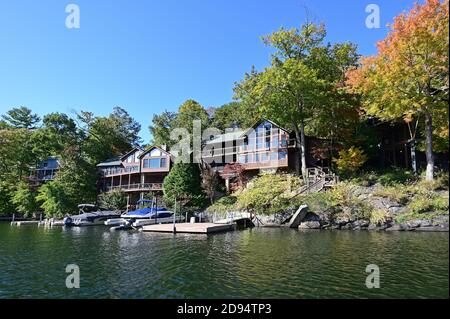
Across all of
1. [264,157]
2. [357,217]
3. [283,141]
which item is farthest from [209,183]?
[357,217]

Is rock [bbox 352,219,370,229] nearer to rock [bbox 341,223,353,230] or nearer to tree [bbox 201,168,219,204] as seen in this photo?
rock [bbox 341,223,353,230]

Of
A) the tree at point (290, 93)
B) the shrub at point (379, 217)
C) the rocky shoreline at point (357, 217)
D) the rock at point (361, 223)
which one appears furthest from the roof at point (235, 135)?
the shrub at point (379, 217)

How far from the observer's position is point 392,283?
9562 millimetres

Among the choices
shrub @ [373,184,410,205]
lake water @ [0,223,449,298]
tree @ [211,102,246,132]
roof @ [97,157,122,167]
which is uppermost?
tree @ [211,102,246,132]

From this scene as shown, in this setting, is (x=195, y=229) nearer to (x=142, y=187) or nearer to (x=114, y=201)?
(x=114, y=201)

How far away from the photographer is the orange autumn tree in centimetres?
1925

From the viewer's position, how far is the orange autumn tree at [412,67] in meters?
19.2

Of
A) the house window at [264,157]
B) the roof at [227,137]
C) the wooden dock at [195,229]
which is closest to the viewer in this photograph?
the wooden dock at [195,229]

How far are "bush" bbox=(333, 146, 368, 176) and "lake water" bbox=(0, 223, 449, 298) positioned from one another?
11.3 metres

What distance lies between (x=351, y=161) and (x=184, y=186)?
18.5 m

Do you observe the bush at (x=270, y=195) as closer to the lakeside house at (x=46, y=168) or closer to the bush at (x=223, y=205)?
the bush at (x=223, y=205)

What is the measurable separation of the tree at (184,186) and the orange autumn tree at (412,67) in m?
21.0

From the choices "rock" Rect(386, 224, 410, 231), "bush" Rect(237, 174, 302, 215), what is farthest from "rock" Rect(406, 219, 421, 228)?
"bush" Rect(237, 174, 302, 215)
